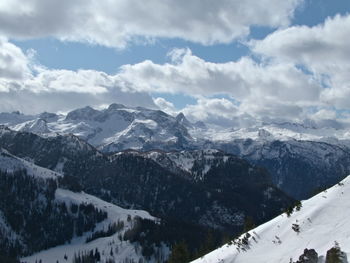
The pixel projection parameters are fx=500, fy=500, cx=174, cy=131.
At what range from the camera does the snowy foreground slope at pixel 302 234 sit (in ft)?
218

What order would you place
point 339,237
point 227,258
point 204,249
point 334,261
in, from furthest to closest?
point 204,249
point 227,258
point 339,237
point 334,261

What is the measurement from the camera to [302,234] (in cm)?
7088

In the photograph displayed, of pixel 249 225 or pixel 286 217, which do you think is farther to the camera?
pixel 249 225

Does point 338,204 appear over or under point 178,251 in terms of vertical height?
Answer: over

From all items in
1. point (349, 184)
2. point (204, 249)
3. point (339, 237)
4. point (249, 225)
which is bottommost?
point (204, 249)

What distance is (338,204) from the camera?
246ft

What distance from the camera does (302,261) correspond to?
61.1 metres

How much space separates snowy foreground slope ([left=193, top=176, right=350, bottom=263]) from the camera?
218 ft

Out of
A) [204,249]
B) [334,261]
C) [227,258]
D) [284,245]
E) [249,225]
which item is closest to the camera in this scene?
[334,261]

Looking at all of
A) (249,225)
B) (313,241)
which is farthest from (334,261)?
(249,225)

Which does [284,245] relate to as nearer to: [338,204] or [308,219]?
[308,219]

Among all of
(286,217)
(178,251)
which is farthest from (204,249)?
(286,217)

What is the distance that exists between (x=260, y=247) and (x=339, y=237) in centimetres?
1339

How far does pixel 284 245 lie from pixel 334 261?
1388 cm
